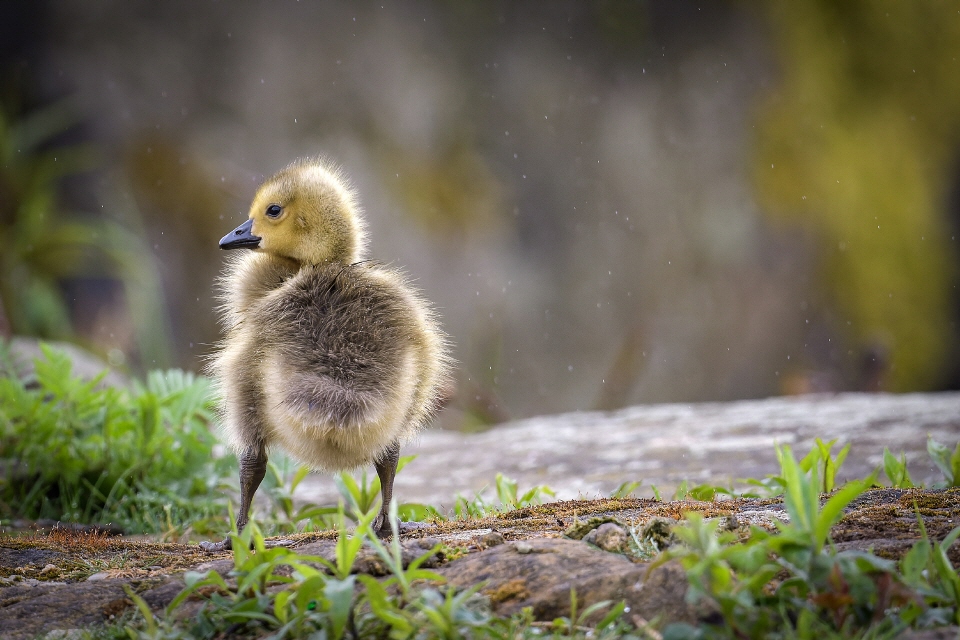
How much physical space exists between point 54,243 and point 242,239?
6655mm

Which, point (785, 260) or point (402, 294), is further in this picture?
point (785, 260)

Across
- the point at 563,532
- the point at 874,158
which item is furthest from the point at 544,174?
the point at 563,532

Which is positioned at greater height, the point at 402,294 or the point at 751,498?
the point at 402,294

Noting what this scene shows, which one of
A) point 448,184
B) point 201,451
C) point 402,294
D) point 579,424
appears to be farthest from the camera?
point 448,184

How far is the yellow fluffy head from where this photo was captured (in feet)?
10.8

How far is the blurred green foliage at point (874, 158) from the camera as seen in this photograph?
36.0ft

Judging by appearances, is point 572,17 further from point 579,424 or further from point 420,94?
point 579,424

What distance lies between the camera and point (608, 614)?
1.86 m

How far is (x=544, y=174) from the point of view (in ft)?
34.7

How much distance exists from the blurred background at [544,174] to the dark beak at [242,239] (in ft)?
18.0

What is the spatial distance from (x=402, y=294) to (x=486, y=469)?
223 centimetres

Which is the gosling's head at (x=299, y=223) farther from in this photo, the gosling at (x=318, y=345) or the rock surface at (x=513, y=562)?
the rock surface at (x=513, y=562)

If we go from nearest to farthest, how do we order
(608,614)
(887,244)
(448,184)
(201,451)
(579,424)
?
(608,614), (201,451), (579,424), (448,184), (887,244)

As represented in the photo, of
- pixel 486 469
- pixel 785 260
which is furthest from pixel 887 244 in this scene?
pixel 486 469
